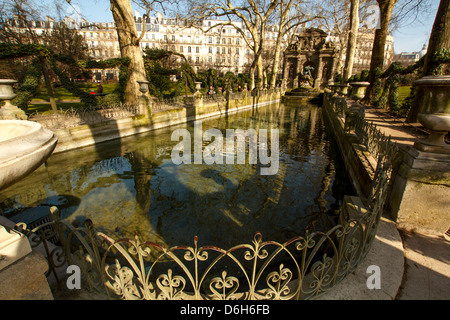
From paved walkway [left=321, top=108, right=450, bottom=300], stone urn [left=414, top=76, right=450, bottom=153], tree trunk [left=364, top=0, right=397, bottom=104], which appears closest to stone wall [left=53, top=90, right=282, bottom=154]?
paved walkway [left=321, top=108, right=450, bottom=300]

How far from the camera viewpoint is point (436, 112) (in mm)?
2814

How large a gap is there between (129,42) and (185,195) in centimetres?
1265

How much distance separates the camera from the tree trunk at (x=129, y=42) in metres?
13.1

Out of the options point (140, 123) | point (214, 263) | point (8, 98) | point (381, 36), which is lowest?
point (140, 123)

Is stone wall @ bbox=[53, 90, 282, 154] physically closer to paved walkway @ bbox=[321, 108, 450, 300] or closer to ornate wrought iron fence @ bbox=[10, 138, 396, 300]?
ornate wrought iron fence @ bbox=[10, 138, 396, 300]

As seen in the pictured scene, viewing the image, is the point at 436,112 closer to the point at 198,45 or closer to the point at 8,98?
the point at 8,98

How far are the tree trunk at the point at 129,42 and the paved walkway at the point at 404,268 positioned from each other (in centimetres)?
1400

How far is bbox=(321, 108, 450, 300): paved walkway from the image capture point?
7.27 ft

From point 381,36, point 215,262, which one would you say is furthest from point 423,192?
point 381,36

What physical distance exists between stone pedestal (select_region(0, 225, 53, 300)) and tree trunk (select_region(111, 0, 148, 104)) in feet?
43.8

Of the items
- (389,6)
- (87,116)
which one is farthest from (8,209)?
(389,6)
